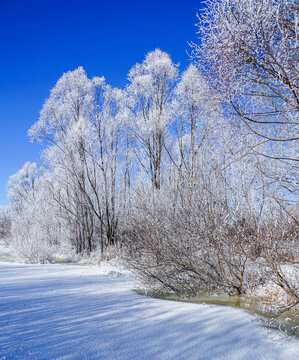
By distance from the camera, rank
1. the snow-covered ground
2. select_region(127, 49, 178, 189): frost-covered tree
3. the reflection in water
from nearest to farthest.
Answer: the snow-covered ground, the reflection in water, select_region(127, 49, 178, 189): frost-covered tree

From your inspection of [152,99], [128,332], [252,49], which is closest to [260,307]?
[128,332]

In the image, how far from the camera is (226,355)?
2283mm

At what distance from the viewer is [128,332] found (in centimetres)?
252

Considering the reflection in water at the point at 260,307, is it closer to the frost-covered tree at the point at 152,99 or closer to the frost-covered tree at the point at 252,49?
the frost-covered tree at the point at 252,49

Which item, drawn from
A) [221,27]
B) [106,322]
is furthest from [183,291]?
[221,27]

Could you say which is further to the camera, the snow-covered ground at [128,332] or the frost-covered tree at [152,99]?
the frost-covered tree at [152,99]

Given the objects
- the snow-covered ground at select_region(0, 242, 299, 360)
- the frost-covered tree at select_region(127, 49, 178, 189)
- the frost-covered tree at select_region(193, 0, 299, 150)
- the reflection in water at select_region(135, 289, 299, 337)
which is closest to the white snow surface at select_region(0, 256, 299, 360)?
the snow-covered ground at select_region(0, 242, 299, 360)

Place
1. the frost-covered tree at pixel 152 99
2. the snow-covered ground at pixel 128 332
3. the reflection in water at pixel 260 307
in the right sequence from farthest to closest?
1. the frost-covered tree at pixel 152 99
2. the reflection in water at pixel 260 307
3. the snow-covered ground at pixel 128 332

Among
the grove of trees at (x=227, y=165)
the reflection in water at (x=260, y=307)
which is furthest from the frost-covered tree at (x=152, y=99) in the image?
the reflection in water at (x=260, y=307)

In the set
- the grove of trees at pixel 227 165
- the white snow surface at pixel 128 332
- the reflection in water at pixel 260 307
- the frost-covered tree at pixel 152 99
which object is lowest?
the reflection in water at pixel 260 307

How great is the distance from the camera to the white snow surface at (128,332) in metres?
2.13

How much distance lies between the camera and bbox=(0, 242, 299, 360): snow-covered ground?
6.98 ft

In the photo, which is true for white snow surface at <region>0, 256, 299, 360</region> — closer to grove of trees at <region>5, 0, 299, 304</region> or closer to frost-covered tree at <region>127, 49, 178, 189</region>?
grove of trees at <region>5, 0, 299, 304</region>

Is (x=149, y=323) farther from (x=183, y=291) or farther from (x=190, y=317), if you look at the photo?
(x=183, y=291)
